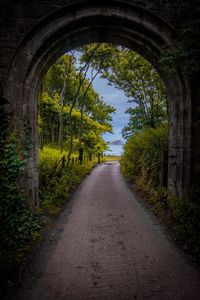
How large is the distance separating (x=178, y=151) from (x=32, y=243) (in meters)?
4.31

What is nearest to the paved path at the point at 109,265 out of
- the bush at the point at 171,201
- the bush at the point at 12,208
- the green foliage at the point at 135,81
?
the bush at the point at 171,201

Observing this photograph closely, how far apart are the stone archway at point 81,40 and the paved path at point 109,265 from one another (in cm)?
150

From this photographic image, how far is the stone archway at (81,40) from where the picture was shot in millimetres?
5262

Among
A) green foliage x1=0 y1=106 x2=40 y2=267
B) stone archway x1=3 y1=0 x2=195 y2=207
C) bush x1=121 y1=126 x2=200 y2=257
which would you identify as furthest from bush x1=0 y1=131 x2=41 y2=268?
bush x1=121 y1=126 x2=200 y2=257

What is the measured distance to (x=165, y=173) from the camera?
696 centimetres

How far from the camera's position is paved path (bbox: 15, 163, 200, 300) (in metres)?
3.15

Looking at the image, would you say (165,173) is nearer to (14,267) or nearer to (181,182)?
(181,182)

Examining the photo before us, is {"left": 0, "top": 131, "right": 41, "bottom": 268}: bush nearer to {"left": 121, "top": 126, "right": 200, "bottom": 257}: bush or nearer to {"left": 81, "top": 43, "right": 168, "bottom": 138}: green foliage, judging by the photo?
{"left": 121, "top": 126, "right": 200, "bottom": 257}: bush

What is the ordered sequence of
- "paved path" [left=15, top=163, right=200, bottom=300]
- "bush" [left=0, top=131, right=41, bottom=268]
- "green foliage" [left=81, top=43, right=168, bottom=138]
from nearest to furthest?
"paved path" [left=15, top=163, right=200, bottom=300] < "bush" [left=0, top=131, right=41, bottom=268] < "green foliage" [left=81, top=43, right=168, bottom=138]

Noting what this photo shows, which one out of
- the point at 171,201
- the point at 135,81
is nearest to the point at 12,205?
the point at 171,201

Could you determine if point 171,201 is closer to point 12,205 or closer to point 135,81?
point 12,205

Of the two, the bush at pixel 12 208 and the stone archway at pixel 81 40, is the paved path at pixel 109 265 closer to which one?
the bush at pixel 12 208

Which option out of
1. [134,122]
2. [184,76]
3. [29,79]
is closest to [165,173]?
[184,76]

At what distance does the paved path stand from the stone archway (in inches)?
59.2
